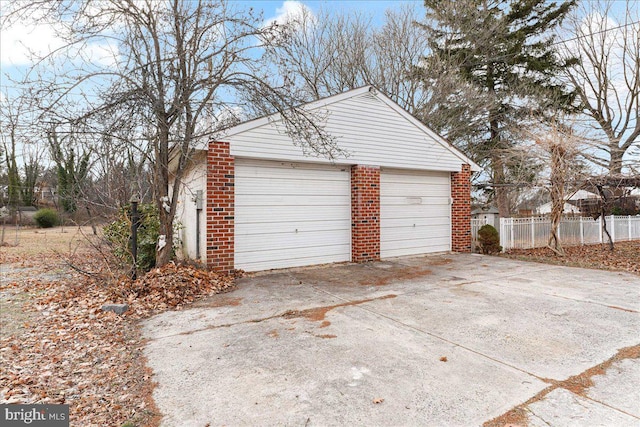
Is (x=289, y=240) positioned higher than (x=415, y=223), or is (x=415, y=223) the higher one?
(x=415, y=223)

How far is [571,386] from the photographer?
260 cm

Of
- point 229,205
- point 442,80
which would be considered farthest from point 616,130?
point 229,205

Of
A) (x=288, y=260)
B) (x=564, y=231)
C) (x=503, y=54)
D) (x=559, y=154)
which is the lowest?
(x=288, y=260)

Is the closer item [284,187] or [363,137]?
[284,187]

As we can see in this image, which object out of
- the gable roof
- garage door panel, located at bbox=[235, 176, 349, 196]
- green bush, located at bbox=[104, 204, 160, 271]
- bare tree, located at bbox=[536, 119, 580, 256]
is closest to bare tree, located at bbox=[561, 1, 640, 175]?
bare tree, located at bbox=[536, 119, 580, 256]

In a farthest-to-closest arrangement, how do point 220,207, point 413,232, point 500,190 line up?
point 500,190 → point 413,232 → point 220,207

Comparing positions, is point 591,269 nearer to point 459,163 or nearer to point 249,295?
point 459,163

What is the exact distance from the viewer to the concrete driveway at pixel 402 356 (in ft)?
7.61

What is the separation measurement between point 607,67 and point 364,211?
1634 cm

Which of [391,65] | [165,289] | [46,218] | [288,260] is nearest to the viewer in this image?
[165,289]

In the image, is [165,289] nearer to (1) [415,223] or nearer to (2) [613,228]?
(1) [415,223]

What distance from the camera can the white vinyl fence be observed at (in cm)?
1042

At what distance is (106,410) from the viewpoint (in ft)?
7.89

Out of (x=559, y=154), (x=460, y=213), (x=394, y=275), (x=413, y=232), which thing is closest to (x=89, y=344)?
(x=394, y=275)
